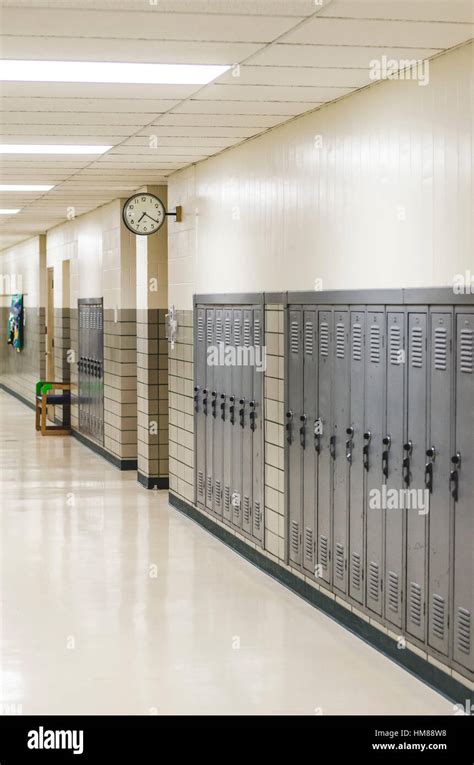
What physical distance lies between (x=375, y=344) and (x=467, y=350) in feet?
3.33

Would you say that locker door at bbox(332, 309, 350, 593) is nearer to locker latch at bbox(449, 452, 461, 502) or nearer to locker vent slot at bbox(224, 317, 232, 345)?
locker latch at bbox(449, 452, 461, 502)

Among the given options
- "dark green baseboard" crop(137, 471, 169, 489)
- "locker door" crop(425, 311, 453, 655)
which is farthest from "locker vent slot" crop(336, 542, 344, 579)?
"dark green baseboard" crop(137, 471, 169, 489)

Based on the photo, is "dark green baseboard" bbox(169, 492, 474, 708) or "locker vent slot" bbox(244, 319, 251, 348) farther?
"locker vent slot" bbox(244, 319, 251, 348)

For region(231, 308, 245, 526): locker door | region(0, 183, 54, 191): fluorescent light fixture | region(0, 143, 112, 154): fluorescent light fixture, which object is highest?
region(0, 183, 54, 191): fluorescent light fixture

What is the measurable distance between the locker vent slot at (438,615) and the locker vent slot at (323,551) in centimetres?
141

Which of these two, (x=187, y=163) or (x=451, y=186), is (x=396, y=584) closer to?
(x=451, y=186)

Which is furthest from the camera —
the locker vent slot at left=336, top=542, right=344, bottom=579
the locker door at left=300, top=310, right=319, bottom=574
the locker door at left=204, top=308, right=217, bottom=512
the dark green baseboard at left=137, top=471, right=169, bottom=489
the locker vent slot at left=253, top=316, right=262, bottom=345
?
the dark green baseboard at left=137, top=471, right=169, bottom=489

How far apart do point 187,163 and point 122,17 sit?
4.86m

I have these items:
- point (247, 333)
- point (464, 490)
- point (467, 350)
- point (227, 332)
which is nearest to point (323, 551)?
point (464, 490)

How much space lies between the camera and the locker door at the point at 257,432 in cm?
775

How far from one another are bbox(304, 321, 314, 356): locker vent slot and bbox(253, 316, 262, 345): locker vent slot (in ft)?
3.09

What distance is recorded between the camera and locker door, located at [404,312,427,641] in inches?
205

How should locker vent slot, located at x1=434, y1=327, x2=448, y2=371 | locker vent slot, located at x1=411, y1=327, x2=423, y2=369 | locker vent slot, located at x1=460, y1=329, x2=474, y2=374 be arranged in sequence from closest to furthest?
1. locker vent slot, located at x1=460, y1=329, x2=474, y2=374
2. locker vent slot, located at x1=434, y1=327, x2=448, y2=371
3. locker vent slot, located at x1=411, y1=327, x2=423, y2=369
